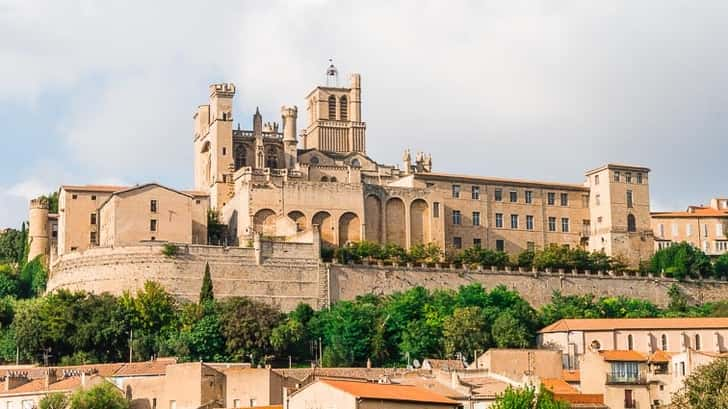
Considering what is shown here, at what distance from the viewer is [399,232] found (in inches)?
3364

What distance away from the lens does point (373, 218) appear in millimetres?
84938

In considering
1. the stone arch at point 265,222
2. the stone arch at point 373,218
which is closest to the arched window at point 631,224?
the stone arch at point 373,218

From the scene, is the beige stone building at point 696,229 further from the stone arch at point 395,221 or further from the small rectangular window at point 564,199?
the stone arch at point 395,221

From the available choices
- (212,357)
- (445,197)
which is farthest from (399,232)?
(212,357)

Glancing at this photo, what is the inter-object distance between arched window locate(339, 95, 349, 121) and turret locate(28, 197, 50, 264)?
19730 millimetres

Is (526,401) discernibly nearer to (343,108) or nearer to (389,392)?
(389,392)

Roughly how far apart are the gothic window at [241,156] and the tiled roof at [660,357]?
113ft

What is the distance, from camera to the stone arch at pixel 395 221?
85188mm

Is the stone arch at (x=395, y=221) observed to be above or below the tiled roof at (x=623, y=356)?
above

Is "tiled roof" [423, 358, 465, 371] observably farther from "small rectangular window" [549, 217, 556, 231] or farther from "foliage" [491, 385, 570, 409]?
"small rectangular window" [549, 217, 556, 231]

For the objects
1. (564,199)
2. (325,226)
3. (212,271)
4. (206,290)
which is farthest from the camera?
(564,199)

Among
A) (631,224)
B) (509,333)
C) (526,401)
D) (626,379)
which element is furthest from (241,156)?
(526,401)

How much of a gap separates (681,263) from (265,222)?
82.0 ft

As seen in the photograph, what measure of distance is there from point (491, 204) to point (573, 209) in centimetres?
588
